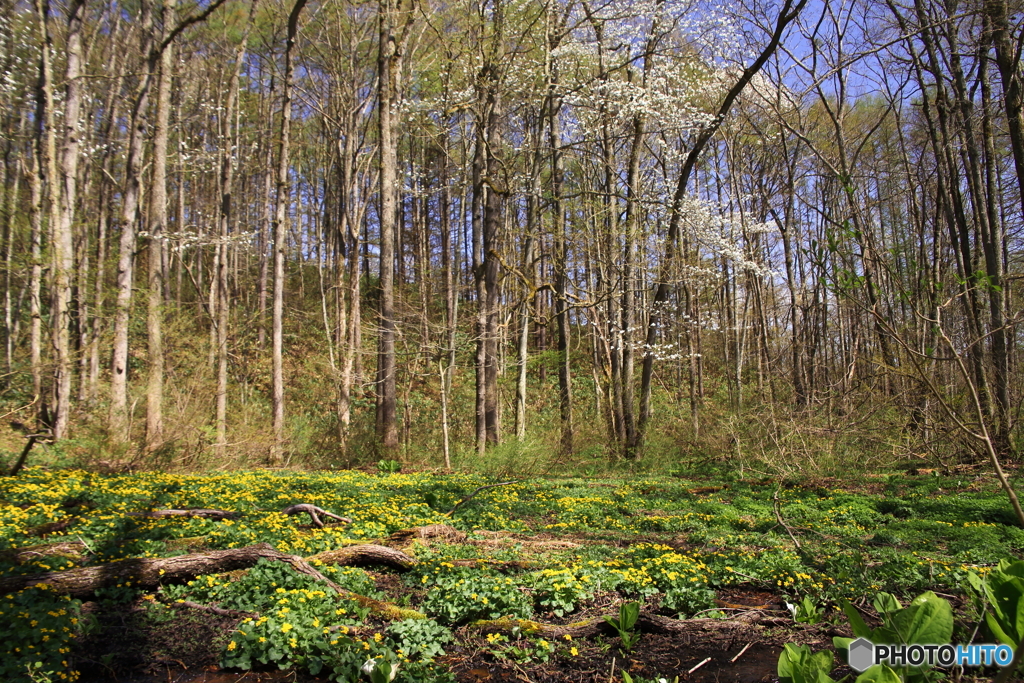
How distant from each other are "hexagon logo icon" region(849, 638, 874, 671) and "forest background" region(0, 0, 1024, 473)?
206 cm

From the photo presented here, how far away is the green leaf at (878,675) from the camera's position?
5.64 ft

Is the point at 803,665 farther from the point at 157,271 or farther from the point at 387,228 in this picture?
Result: the point at 387,228

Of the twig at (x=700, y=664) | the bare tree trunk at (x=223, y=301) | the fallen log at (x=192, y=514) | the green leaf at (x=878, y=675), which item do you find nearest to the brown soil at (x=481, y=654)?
the twig at (x=700, y=664)

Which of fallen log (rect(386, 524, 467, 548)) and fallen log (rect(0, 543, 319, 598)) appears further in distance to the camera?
fallen log (rect(386, 524, 467, 548))

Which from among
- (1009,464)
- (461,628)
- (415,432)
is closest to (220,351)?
(415,432)

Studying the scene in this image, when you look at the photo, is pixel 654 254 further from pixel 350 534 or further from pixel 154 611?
pixel 154 611

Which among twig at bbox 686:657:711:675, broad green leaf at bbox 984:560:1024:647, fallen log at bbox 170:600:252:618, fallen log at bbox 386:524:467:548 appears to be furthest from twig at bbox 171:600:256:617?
broad green leaf at bbox 984:560:1024:647

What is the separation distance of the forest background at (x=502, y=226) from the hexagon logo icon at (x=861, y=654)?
206 centimetres

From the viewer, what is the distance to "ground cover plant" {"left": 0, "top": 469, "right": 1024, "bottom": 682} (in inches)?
140

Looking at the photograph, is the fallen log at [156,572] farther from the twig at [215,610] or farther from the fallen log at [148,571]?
the twig at [215,610]

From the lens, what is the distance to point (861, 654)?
1959mm

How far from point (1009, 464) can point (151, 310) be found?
54.8 feet

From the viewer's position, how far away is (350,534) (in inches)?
258

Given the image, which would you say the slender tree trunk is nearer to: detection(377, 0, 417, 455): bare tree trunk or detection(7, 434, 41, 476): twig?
detection(377, 0, 417, 455): bare tree trunk
